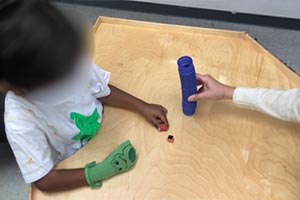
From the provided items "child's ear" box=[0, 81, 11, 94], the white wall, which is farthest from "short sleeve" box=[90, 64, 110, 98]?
the white wall

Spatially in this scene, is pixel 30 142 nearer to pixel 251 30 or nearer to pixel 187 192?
pixel 187 192

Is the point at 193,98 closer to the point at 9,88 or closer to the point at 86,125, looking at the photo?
the point at 86,125

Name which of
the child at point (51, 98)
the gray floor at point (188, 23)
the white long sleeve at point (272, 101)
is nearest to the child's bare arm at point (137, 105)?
the child at point (51, 98)

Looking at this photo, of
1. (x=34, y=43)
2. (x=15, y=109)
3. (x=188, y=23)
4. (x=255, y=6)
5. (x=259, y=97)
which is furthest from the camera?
(x=188, y=23)

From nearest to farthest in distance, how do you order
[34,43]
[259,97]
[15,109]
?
[34,43] → [15,109] → [259,97]

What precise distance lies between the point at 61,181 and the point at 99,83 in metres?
0.21

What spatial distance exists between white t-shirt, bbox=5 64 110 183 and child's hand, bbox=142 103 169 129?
0.09 m

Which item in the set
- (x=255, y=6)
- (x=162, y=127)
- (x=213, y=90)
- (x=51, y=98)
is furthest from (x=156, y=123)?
(x=255, y=6)

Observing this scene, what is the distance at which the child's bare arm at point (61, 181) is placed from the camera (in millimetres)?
716

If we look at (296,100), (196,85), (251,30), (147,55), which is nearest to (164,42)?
(147,55)

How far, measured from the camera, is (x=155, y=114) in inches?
31.8

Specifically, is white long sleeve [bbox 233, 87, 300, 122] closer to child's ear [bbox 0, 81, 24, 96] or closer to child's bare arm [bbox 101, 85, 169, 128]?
child's bare arm [bbox 101, 85, 169, 128]

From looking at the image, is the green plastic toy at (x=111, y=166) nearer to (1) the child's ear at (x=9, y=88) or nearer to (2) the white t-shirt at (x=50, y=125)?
(2) the white t-shirt at (x=50, y=125)

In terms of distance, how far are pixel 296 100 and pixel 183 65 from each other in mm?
212
